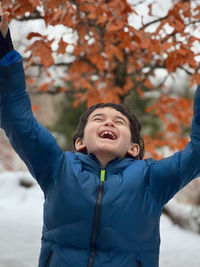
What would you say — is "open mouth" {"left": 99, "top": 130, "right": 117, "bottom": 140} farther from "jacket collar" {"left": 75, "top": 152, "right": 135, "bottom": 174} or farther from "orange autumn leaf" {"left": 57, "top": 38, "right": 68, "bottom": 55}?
"orange autumn leaf" {"left": 57, "top": 38, "right": 68, "bottom": 55}

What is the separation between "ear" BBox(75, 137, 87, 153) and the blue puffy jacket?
20cm

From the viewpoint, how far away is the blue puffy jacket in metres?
1.58

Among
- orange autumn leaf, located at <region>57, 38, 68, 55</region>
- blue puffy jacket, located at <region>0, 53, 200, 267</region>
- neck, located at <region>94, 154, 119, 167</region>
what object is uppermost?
orange autumn leaf, located at <region>57, 38, 68, 55</region>

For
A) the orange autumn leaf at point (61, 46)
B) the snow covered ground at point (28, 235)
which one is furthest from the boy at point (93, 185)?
the snow covered ground at point (28, 235)

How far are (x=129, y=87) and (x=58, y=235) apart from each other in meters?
3.27

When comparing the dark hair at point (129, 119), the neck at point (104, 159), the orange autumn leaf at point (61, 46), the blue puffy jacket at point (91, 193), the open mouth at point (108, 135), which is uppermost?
the orange autumn leaf at point (61, 46)

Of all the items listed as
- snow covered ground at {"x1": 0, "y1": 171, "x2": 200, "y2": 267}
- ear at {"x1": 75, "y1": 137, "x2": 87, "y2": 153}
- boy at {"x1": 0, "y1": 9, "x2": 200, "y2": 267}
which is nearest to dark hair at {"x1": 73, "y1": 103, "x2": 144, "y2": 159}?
ear at {"x1": 75, "y1": 137, "x2": 87, "y2": 153}

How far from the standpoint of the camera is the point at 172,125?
5.12 m

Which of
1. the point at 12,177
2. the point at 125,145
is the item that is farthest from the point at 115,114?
the point at 12,177

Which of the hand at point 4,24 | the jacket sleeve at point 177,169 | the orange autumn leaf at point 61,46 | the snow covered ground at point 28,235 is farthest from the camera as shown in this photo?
the snow covered ground at point 28,235

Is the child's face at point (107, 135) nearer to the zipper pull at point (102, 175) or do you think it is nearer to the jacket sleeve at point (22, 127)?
the zipper pull at point (102, 175)

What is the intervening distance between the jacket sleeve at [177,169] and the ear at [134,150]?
0.20m

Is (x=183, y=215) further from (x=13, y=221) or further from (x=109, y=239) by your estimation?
(x=109, y=239)

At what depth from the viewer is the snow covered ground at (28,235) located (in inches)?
133
